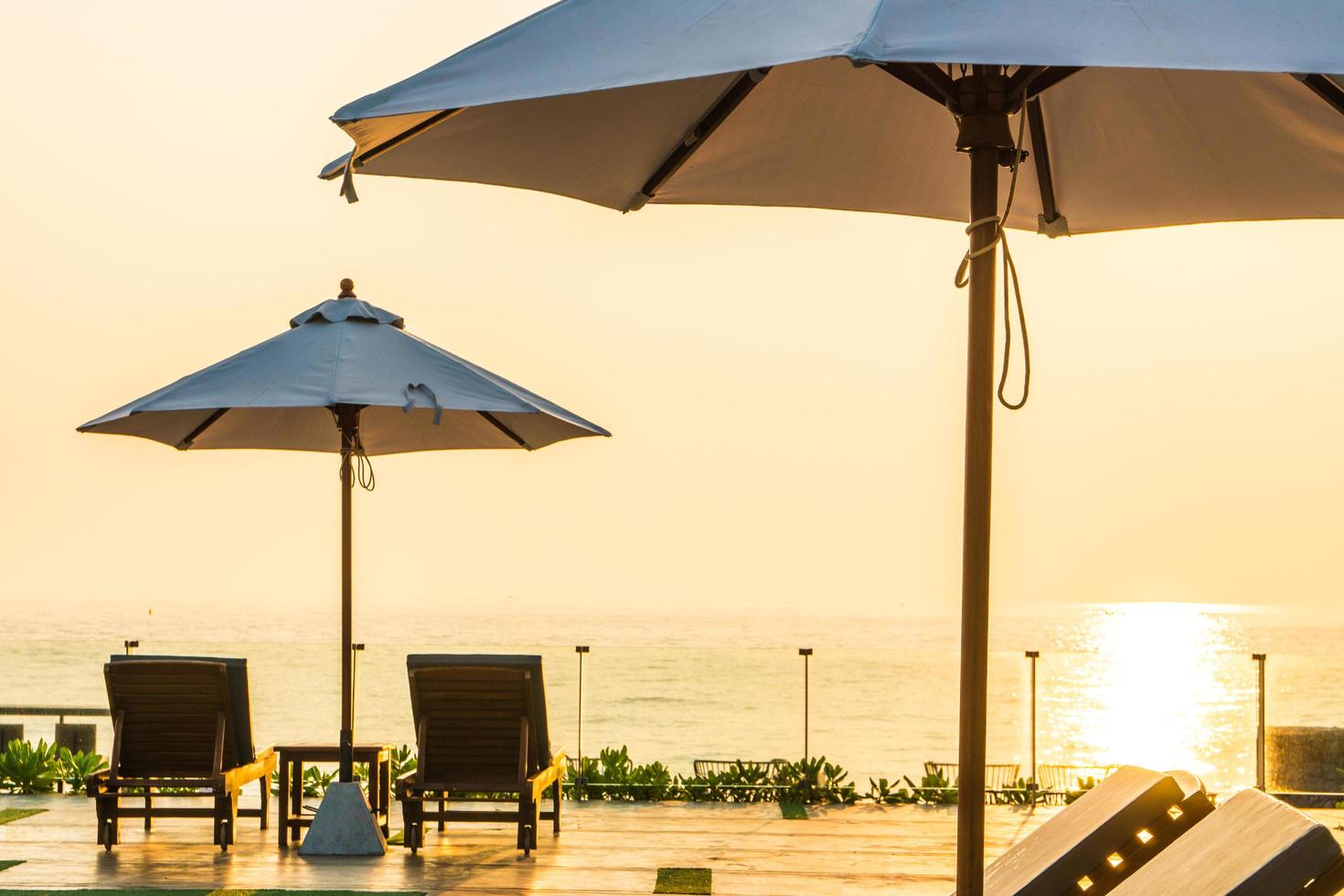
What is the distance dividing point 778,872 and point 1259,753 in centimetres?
378

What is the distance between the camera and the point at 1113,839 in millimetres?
3752

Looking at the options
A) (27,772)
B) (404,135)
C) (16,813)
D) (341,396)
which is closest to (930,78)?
(404,135)

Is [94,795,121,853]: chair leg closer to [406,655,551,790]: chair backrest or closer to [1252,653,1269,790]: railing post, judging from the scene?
[406,655,551,790]: chair backrest

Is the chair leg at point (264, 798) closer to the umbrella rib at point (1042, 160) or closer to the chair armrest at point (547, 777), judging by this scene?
the chair armrest at point (547, 777)

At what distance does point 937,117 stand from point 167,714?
4741 millimetres

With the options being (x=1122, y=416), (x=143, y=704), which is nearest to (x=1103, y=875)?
(x=143, y=704)

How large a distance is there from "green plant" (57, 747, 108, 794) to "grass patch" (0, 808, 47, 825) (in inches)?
25.4

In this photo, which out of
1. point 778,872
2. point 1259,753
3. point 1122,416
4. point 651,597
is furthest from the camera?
point 651,597

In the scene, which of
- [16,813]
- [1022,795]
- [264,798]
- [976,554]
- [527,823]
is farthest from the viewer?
[1022,795]

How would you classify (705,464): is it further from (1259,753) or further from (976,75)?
(976,75)

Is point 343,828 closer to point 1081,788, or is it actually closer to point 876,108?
point 876,108

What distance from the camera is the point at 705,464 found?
1982 inches

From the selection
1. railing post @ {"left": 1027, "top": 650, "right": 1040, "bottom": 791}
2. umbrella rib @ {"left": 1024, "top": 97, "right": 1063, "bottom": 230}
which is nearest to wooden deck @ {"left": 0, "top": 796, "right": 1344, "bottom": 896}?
railing post @ {"left": 1027, "top": 650, "right": 1040, "bottom": 791}

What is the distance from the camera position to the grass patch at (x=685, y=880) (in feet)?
19.8
